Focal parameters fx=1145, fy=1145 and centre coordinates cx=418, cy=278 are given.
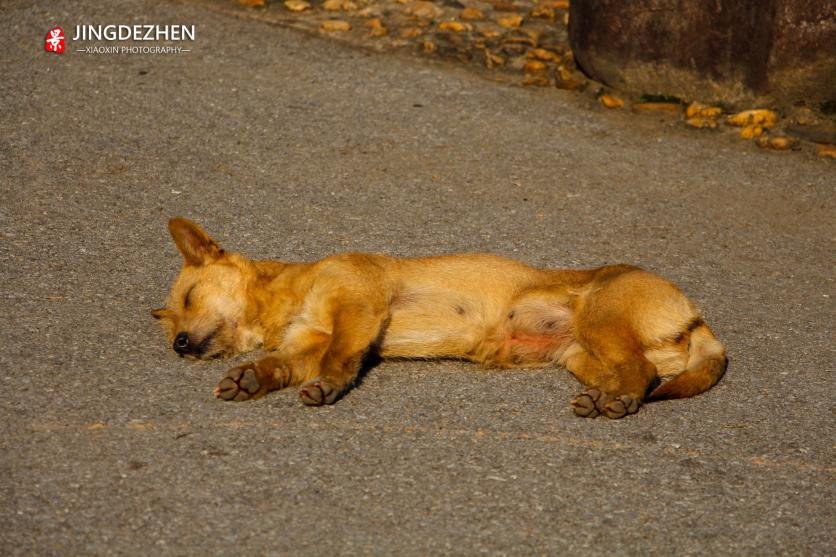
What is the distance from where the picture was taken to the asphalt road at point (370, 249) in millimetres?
5008

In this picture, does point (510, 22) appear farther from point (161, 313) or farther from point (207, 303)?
point (161, 313)

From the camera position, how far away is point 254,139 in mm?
10219

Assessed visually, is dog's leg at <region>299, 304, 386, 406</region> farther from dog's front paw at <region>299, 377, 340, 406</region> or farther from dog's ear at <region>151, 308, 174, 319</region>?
dog's ear at <region>151, 308, 174, 319</region>

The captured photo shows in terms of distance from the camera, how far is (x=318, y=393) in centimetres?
602

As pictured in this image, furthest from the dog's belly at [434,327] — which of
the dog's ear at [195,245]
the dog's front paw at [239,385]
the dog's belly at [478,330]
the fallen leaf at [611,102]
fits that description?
the fallen leaf at [611,102]

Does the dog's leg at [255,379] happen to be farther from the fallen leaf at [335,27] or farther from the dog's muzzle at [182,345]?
the fallen leaf at [335,27]

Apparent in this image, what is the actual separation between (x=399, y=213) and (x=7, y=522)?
482 centimetres

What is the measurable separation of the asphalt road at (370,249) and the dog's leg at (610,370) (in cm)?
11

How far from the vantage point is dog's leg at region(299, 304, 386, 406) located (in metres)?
6.05

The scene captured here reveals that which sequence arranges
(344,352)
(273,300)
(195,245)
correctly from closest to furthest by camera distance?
(344,352)
(273,300)
(195,245)

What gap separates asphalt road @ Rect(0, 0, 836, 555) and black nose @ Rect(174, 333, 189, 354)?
83mm

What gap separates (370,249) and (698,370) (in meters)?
2.83

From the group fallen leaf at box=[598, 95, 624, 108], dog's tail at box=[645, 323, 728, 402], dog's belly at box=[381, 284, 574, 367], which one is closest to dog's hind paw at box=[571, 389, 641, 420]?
dog's tail at box=[645, 323, 728, 402]

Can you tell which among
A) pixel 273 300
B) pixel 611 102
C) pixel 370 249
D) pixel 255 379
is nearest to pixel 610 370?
pixel 255 379
